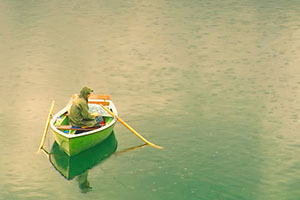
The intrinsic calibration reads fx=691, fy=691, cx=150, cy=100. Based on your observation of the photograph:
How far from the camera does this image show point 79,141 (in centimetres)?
2014

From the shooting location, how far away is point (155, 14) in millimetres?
38375

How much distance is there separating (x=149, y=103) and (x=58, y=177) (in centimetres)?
615

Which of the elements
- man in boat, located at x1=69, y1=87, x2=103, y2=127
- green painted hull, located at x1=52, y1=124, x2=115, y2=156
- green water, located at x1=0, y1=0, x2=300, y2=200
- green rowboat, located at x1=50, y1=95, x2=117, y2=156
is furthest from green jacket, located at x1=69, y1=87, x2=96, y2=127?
green water, located at x1=0, y1=0, x2=300, y2=200

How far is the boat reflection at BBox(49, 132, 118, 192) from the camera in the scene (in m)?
19.6

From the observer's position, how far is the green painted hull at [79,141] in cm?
1989

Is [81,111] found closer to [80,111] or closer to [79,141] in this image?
[80,111]

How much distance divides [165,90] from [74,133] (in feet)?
19.8

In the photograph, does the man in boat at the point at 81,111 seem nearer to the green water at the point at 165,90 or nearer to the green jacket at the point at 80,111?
the green jacket at the point at 80,111

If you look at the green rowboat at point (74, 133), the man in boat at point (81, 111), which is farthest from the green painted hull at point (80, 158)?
the man in boat at point (81, 111)

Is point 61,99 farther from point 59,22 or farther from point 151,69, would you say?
point 59,22

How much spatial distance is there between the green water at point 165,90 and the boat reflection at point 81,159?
0.23 meters

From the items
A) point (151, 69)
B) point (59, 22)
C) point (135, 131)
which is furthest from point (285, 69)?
point (59, 22)

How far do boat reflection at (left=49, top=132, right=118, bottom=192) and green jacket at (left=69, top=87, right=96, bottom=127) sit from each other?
99cm

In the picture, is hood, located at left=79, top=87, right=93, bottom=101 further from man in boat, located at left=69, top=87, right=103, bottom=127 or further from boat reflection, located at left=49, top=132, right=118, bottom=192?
boat reflection, located at left=49, top=132, right=118, bottom=192
